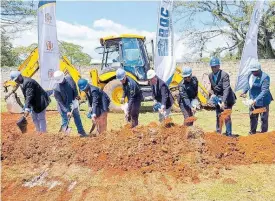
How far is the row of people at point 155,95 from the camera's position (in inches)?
303

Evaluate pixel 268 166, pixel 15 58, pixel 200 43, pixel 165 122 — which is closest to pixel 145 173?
pixel 165 122

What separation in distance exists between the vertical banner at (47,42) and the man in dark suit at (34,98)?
2.41 metres

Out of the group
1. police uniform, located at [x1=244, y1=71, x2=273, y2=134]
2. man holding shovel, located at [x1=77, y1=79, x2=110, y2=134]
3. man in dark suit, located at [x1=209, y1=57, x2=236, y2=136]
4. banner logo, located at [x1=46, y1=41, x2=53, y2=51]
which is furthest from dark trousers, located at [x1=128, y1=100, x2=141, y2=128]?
banner logo, located at [x1=46, y1=41, x2=53, y2=51]

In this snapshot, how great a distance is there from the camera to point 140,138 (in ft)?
22.6

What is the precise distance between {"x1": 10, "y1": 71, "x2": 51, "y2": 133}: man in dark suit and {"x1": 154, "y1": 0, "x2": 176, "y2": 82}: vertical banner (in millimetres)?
2961

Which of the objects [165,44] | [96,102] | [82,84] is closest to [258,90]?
[165,44]

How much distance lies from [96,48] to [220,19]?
18.1 m

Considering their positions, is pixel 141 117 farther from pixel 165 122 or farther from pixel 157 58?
pixel 165 122

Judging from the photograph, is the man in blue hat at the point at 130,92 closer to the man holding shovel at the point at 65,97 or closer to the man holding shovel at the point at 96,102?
the man holding shovel at the point at 96,102

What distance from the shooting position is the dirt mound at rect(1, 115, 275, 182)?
6402mm

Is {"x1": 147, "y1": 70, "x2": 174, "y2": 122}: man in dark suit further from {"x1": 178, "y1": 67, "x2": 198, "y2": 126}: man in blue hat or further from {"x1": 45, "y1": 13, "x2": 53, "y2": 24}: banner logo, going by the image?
{"x1": 45, "y1": 13, "x2": 53, "y2": 24}: banner logo

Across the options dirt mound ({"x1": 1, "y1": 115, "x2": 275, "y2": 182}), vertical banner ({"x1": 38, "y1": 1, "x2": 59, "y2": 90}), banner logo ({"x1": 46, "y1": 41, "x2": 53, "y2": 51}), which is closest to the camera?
dirt mound ({"x1": 1, "y1": 115, "x2": 275, "y2": 182})

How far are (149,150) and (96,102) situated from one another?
2024mm

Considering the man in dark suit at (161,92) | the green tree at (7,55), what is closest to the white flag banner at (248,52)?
the man in dark suit at (161,92)
